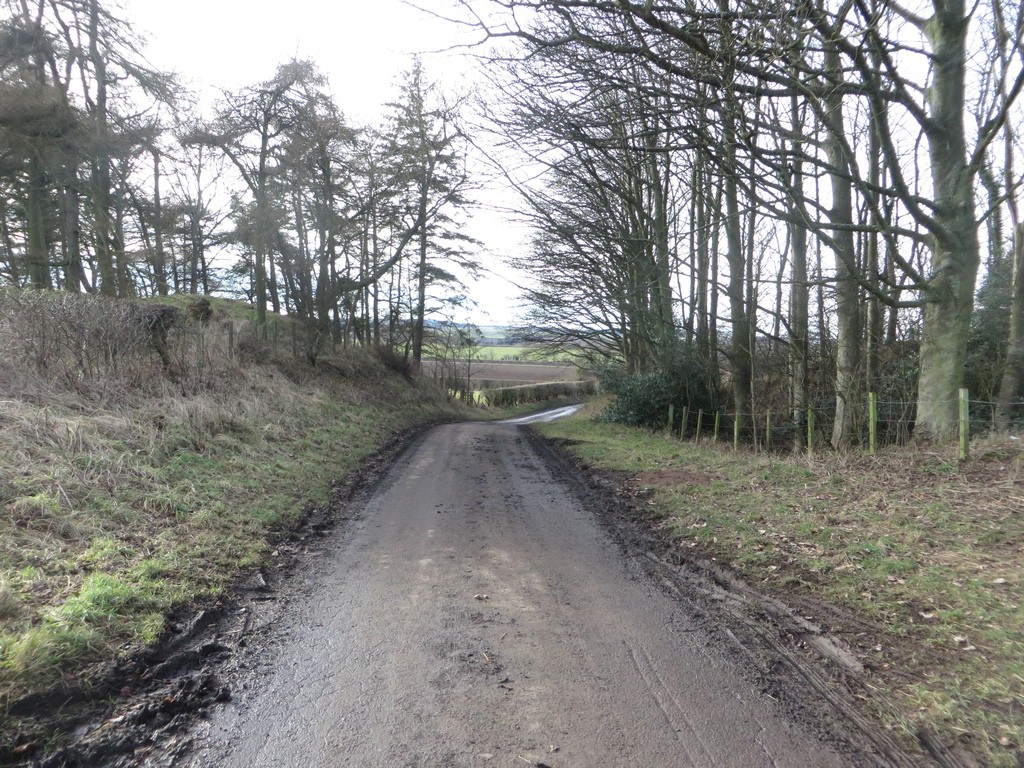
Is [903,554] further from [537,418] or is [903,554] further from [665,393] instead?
[537,418]

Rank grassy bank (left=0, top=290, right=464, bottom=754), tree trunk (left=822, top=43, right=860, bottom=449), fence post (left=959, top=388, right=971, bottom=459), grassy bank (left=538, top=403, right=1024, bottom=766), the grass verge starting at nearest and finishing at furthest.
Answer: grassy bank (left=538, top=403, right=1024, bottom=766)
the grass verge
grassy bank (left=0, top=290, right=464, bottom=754)
fence post (left=959, top=388, right=971, bottom=459)
tree trunk (left=822, top=43, right=860, bottom=449)

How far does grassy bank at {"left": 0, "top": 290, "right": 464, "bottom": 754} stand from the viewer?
3.95 metres

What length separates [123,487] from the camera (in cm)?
648

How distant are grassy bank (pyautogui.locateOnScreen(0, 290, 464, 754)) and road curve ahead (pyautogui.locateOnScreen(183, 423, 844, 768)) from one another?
99 cm

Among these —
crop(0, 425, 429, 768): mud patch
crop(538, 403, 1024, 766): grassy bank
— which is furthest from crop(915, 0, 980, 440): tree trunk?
crop(0, 425, 429, 768): mud patch

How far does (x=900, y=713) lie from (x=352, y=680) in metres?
3.13

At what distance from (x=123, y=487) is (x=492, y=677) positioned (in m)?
4.86

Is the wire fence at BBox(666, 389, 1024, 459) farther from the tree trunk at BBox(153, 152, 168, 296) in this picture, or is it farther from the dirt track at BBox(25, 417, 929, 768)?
the tree trunk at BBox(153, 152, 168, 296)

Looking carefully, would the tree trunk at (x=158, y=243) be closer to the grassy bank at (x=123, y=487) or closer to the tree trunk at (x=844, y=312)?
the grassy bank at (x=123, y=487)

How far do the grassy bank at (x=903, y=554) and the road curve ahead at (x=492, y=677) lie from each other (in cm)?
100

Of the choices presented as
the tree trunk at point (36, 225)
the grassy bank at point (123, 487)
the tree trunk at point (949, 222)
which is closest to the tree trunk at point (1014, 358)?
the tree trunk at point (949, 222)

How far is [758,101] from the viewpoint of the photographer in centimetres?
882

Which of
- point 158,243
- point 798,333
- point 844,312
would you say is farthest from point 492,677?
point 158,243

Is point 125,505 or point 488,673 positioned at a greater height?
point 125,505
